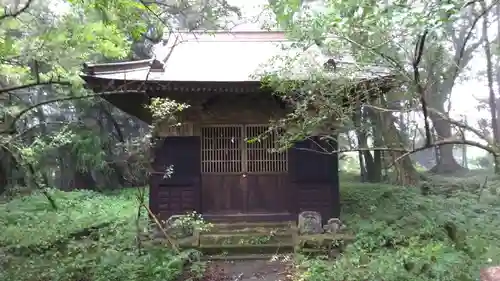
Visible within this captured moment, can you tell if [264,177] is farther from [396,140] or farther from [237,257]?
[396,140]

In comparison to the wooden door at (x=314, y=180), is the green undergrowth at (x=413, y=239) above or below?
below

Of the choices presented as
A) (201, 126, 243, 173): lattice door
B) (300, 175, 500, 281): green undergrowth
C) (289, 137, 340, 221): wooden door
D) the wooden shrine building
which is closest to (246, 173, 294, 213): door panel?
the wooden shrine building

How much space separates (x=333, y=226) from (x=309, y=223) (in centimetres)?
51

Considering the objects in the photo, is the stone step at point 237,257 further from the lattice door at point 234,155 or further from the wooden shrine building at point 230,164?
the lattice door at point 234,155

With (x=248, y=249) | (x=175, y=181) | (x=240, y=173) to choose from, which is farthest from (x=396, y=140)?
(x=248, y=249)

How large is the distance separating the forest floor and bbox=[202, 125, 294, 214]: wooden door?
5.43 feet

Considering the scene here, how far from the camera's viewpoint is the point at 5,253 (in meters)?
8.13

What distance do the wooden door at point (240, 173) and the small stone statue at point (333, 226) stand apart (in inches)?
40.6

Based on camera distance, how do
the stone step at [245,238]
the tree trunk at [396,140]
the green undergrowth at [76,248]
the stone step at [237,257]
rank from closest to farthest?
the green undergrowth at [76,248] < the stone step at [237,257] < the stone step at [245,238] < the tree trunk at [396,140]

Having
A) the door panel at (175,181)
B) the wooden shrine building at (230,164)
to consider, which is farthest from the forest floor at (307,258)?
the wooden shrine building at (230,164)

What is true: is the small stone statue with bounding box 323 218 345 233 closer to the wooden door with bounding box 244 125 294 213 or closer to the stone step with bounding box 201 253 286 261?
the wooden door with bounding box 244 125 294 213

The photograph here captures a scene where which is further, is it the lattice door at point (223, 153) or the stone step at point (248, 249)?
the lattice door at point (223, 153)

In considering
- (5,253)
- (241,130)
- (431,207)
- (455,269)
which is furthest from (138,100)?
(431,207)

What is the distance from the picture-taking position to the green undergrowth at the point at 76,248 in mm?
6824
